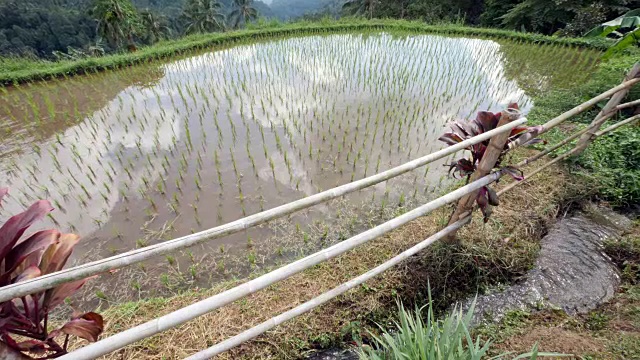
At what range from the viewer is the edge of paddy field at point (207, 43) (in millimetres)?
6207

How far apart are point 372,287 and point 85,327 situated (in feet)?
4.30

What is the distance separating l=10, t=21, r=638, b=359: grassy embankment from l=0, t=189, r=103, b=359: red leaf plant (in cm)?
49

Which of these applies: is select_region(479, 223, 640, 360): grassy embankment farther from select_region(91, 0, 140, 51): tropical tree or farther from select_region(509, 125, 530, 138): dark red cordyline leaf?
select_region(91, 0, 140, 51): tropical tree

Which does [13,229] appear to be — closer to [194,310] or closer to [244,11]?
[194,310]

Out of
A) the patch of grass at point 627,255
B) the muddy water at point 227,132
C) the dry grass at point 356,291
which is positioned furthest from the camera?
the muddy water at point 227,132

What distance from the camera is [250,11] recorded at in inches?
1112

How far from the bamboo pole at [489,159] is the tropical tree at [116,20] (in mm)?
15297

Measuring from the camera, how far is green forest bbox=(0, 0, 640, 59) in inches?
389

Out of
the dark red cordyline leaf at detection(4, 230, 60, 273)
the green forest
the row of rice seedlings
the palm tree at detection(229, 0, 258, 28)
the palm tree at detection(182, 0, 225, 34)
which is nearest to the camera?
the dark red cordyline leaf at detection(4, 230, 60, 273)

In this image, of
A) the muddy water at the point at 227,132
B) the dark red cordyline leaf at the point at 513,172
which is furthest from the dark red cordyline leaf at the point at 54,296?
the dark red cordyline leaf at the point at 513,172

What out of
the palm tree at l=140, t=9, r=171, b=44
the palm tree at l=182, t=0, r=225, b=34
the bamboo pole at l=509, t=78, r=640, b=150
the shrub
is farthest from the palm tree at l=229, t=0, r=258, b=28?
the bamboo pole at l=509, t=78, r=640, b=150

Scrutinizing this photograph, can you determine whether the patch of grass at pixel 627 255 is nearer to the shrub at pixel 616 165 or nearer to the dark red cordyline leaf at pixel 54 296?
the shrub at pixel 616 165

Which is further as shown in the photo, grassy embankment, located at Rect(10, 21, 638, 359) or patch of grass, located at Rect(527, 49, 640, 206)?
patch of grass, located at Rect(527, 49, 640, 206)

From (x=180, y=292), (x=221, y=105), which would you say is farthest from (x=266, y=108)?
(x=180, y=292)
